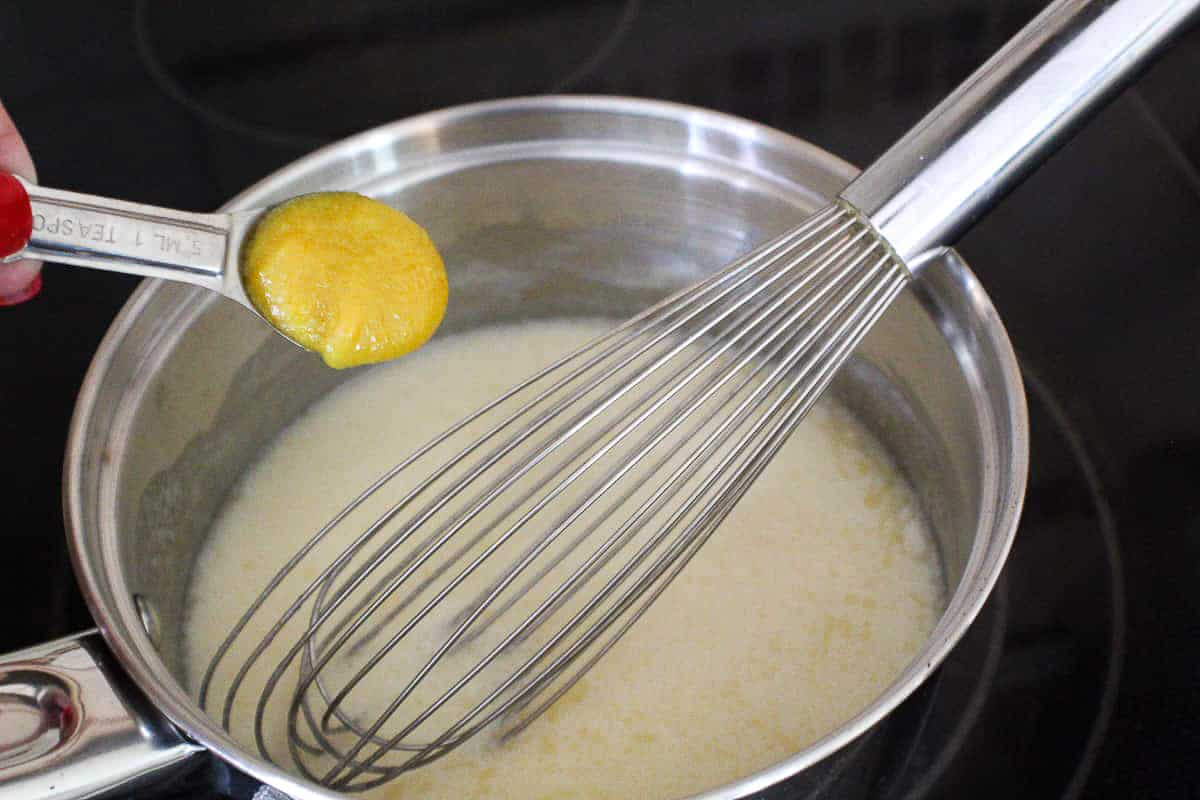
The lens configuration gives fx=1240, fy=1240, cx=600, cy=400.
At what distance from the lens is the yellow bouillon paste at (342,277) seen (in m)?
0.75

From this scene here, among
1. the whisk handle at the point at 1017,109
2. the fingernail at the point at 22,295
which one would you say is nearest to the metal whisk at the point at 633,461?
the whisk handle at the point at 1017,109

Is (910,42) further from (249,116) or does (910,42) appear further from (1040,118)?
(249,116)

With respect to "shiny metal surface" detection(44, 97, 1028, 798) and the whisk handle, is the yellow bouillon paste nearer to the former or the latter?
"shiny metal surface" detection(44, 97, 1028, 798)

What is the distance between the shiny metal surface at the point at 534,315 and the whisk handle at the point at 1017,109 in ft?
0.26

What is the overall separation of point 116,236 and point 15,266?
200mm

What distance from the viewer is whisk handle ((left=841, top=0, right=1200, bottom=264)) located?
72 centimetres

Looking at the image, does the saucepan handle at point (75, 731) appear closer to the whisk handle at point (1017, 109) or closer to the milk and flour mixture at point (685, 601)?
the milk and flour mixture at point (685, 601)

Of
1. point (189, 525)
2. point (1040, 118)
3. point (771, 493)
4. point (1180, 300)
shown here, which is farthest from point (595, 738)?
point (1180, 300)

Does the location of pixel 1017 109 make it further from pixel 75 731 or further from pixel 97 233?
pixel 75 731

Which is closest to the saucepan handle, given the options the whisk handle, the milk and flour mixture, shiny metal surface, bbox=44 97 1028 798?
shiny metal surface, bbox=44 97 1028 798

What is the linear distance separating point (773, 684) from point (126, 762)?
17.0 inches

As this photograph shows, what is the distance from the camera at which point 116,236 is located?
65 cm

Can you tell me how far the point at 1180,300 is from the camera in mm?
1024

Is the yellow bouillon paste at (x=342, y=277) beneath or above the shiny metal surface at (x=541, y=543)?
above
